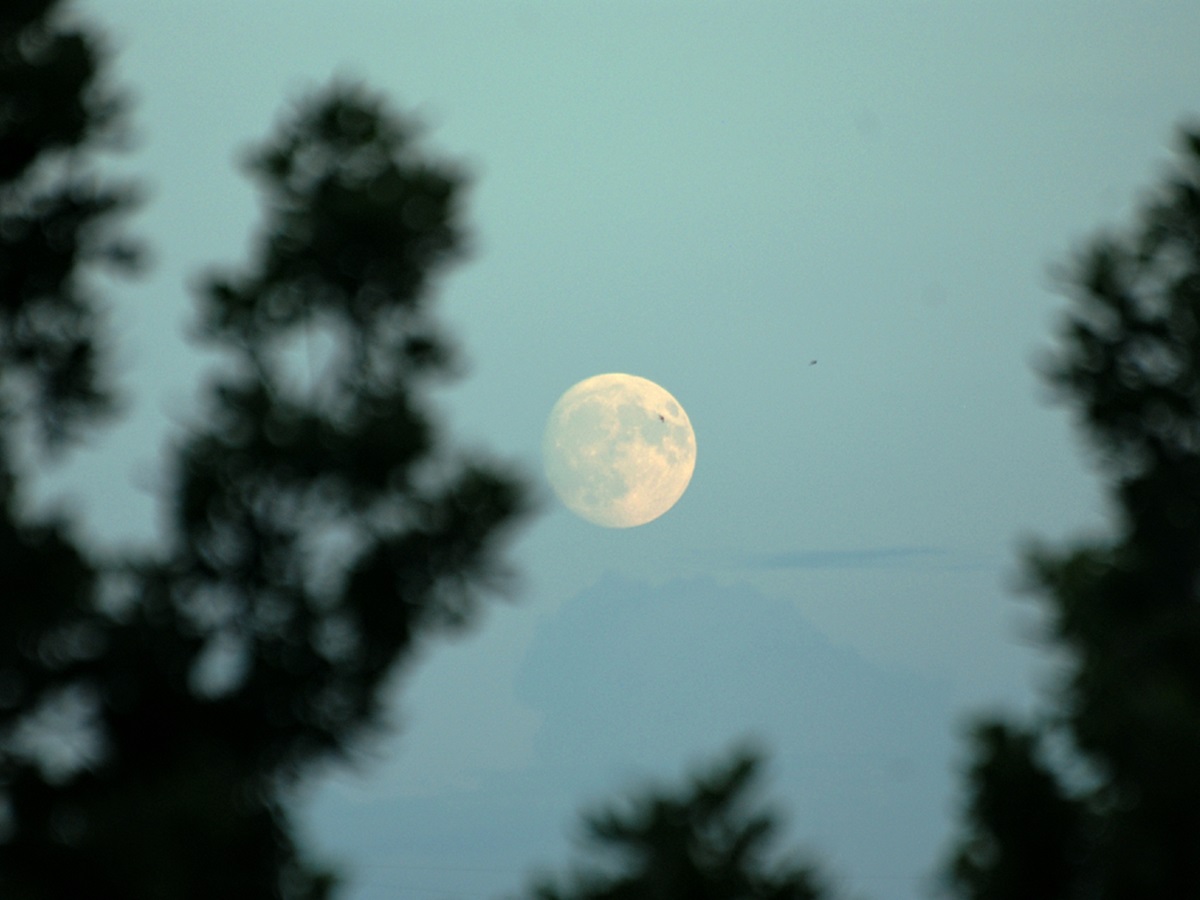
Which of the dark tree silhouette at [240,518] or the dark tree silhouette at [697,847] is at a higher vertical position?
the dark tree silhouette at [240,518]

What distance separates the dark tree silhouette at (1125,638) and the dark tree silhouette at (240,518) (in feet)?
21.4

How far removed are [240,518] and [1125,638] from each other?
9.75m

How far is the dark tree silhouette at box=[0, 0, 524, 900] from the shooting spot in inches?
566

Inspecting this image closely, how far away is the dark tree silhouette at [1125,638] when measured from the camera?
11836mm

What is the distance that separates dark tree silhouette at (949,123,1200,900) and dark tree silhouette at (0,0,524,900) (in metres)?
6.54

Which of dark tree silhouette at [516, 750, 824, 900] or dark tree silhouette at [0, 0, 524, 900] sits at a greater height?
dark tree silhouette at [0, 0, 524, 900]

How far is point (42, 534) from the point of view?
1488 centimetres

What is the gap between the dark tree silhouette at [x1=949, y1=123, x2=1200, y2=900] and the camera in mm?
11836

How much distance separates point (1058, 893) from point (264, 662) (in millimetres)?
8937

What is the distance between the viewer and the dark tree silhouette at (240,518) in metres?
→ 14.4

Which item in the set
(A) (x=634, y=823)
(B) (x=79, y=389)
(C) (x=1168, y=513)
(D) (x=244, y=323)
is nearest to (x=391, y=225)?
(D) (x=244, y=323)

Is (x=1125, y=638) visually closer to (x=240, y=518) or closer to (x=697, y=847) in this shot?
(x=697, y=847)

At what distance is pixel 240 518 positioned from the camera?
15.9m

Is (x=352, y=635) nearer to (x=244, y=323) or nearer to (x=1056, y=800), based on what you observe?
(x=244, y=323)
